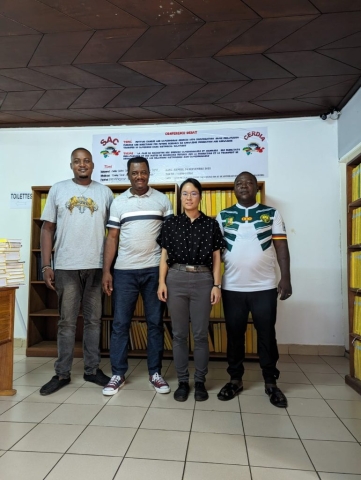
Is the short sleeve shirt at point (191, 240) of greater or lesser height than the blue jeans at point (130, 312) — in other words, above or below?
above

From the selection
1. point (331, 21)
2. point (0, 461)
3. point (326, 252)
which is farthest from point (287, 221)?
point (0, 461)

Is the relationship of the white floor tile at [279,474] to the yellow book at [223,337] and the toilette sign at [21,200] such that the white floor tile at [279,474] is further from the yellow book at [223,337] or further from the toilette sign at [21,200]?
the toilette sign at [21,200]

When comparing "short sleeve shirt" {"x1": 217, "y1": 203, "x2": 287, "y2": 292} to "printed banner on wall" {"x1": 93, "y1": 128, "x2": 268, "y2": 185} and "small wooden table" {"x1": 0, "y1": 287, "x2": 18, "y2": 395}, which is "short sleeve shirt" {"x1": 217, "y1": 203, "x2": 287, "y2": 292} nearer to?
"printed banner on wall" {"x1": 93, "y1": 128, "x2": 268, "y2": 185}

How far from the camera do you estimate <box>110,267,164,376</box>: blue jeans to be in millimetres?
2324

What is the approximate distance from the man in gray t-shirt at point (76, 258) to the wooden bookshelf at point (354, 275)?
180 cm

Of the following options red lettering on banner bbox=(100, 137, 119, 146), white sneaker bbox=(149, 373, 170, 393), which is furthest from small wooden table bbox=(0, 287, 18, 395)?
red lettering on banner bbox=(100, 137, 119, 146)

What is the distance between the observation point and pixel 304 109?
130 inches

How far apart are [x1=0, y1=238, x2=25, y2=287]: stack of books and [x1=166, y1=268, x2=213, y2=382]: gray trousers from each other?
1.08 m

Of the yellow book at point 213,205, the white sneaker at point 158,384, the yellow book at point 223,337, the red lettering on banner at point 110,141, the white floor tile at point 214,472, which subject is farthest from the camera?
the red lettering on banner at point 110,141

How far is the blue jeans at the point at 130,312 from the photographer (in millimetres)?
2324

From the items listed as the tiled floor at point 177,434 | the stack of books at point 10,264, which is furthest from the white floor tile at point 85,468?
the stack of books at point 10,264

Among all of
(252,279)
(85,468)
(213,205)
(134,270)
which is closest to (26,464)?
(85,468)

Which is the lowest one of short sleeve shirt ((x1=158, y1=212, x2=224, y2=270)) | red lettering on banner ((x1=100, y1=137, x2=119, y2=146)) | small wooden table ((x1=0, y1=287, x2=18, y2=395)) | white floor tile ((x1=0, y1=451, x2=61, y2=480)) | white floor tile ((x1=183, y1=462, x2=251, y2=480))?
white floor tile ((x1=183, y1=462, x2=251, y2=480))

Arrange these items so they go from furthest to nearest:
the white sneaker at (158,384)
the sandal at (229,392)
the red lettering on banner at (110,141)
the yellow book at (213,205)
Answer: the red lettering on banner at (110,141) → the yellow book at (213,205) → the white sneaker at (158,384) → the sandal at (229,392)
